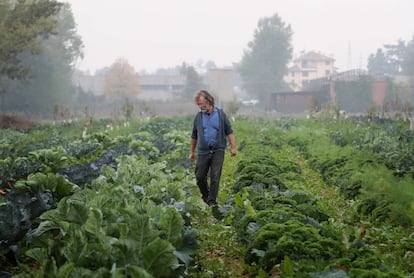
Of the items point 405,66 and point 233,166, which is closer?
point 233,166

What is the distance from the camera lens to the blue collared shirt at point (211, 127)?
7.46 metres

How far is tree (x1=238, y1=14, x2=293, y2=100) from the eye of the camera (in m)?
67.5

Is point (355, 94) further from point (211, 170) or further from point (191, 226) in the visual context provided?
point (191, 226)

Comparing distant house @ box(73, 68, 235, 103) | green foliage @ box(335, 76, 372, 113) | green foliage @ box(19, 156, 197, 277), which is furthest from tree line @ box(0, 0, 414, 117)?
green foliage @ box(19, 156, 197, 277)

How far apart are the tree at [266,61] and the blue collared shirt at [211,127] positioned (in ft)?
196

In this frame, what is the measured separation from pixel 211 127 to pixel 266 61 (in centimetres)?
6241

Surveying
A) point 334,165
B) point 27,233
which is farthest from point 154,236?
point 334,165

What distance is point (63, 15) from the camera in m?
55.9

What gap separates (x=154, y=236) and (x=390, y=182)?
435 cm

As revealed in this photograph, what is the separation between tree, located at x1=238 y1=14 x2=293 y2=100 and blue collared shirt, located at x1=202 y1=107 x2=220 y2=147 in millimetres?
59747

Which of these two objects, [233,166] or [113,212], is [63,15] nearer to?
[233,166]

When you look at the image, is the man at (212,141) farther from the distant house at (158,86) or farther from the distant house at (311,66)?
the distant house at (311,66)

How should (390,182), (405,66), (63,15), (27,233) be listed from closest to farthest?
1. (27,233)
2. (390,182)
3. (63,15)
4. (405,66)

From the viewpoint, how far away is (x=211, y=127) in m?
7.47
